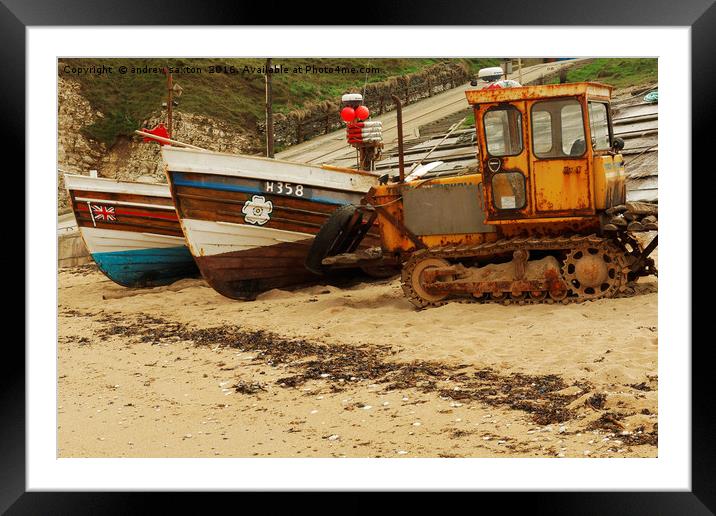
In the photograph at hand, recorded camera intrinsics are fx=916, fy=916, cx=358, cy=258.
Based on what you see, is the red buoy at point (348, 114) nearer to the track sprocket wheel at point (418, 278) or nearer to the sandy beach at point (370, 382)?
the sandy beach at point (370, 382)

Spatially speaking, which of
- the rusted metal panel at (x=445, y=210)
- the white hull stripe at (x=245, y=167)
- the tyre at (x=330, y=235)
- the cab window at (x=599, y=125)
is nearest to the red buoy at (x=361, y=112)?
the white hull stripe at (x=245, y=167)

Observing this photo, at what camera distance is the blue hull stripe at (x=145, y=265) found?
50.4 feet

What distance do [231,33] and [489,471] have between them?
3194 mm

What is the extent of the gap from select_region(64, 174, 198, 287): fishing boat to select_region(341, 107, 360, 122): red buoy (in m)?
3.62

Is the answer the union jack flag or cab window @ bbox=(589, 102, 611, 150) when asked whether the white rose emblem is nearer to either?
the union jack flag

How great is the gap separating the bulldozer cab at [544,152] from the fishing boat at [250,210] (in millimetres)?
3257

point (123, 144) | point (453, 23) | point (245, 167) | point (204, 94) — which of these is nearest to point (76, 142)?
point (123, 144)

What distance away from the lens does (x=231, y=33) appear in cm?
577

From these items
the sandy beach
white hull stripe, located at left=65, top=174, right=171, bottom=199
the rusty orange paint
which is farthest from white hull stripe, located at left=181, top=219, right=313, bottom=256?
the rusty orange paint

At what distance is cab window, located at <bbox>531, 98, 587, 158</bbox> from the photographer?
10.1 metres
